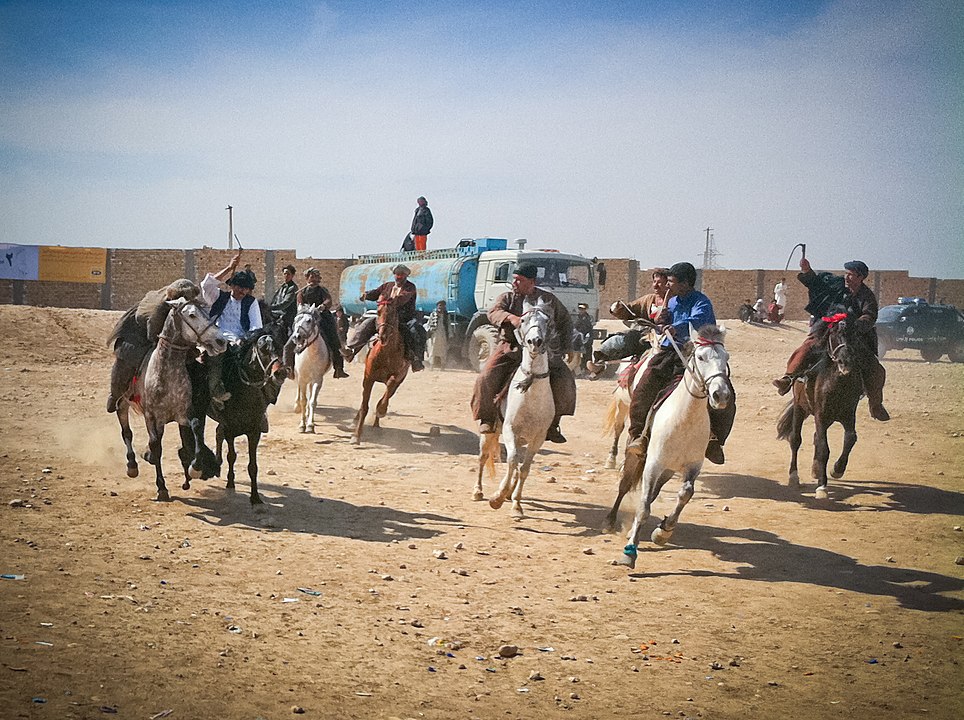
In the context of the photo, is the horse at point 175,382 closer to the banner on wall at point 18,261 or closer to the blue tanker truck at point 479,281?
the blue tanker truck at point 479,281

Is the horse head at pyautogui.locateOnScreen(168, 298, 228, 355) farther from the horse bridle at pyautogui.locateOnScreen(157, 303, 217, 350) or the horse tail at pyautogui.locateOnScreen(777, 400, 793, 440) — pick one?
the horse tail at pyautogui.locateOnScreen(777, 400, 793, 440)

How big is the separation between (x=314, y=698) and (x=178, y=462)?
21.0 feet

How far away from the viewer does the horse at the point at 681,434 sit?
21.4 ft

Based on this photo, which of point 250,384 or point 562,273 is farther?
point 562,273

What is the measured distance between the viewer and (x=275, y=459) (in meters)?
10.6

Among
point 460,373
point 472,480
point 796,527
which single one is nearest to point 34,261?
point 460,373

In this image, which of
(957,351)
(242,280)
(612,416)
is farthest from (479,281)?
(957,351)

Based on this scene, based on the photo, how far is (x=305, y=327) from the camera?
11.6 meters

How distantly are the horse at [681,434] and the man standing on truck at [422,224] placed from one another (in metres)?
17.6

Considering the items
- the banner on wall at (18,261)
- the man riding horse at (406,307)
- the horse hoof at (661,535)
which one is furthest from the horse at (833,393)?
the banner on wall at (18,261)

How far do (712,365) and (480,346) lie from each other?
14.1 metres

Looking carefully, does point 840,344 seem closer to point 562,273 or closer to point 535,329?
point 535,329

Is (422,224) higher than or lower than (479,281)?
higher

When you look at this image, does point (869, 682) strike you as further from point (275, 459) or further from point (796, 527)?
point (275, 459)
